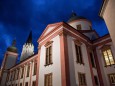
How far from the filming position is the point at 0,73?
34781 millimetres

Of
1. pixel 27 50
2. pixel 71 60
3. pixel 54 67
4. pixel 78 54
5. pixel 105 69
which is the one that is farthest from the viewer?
pixel 27 50

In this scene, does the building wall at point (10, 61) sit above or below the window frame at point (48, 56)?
above

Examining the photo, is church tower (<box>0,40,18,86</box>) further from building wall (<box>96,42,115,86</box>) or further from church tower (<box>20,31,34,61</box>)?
building wall (<box>96,42,115,86</box>)

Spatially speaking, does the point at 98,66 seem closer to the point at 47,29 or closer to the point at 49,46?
the point at 49,46

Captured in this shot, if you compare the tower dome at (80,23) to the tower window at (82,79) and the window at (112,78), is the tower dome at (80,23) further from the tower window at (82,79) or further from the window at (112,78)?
the tower window at (82,79)

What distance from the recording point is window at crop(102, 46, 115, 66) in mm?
14166

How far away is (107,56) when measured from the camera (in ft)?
48.2

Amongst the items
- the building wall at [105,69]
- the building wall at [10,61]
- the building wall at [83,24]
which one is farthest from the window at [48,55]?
the building wall at [10,61]

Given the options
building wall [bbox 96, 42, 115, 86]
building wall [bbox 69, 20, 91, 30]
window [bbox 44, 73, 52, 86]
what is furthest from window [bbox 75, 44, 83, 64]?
building wall [bbox 69, 20, 91, 30]

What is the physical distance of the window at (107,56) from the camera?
14166mm

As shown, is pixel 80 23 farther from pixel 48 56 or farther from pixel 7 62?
pixel 7 62

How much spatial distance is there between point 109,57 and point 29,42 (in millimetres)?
60791

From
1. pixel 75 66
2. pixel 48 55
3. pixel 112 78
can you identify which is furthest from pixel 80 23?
pixel 75 66

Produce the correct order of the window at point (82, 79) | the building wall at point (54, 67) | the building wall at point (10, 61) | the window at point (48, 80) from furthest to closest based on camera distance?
the building wall at point (10, 61) → the window at point (48, 80) → the window at point (82, 79) → the building wall at point (54, 67)
